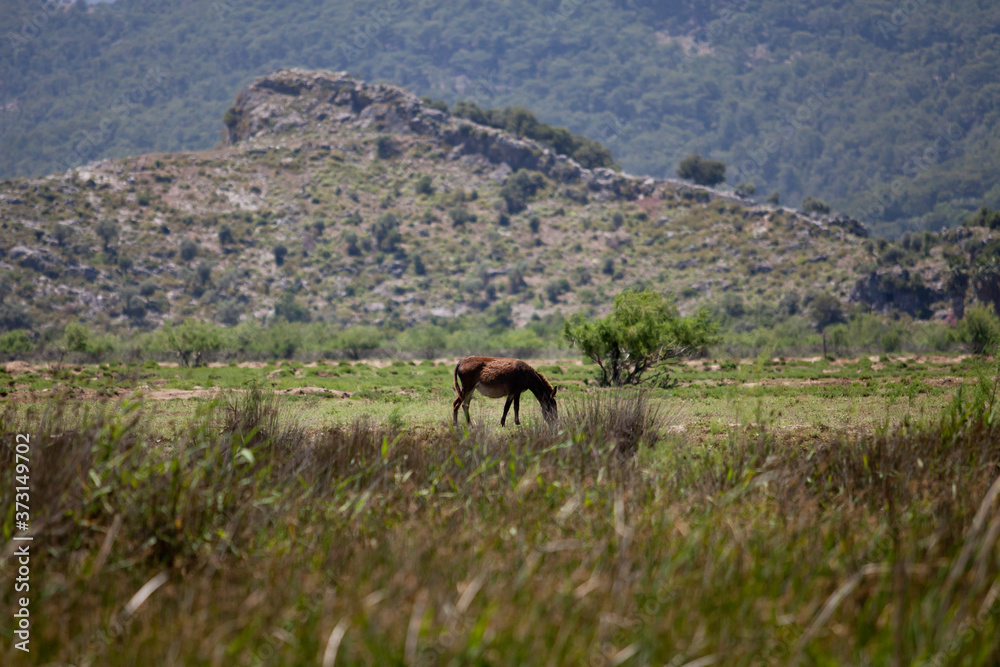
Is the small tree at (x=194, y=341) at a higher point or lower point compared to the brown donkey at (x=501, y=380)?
higher

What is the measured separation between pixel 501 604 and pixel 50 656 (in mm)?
2853

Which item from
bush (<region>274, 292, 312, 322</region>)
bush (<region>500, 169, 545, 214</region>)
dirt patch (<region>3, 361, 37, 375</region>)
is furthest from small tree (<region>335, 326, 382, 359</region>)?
bush (<region>500, 169, 545, 214</region>)

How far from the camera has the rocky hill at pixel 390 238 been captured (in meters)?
105

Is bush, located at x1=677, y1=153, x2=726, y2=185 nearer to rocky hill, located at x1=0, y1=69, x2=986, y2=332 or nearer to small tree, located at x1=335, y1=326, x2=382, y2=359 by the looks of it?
rocky hill, located at x1=0, y1=69, x2=986, y2=332

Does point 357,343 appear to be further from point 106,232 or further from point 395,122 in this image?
point 395,122

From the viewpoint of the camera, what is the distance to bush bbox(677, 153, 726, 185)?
16200 centimetres

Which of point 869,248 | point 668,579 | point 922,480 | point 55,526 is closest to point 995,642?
point 668,579

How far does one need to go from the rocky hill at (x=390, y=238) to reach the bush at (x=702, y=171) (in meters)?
16.3

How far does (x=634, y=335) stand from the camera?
2844cm

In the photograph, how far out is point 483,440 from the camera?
9.38 metres

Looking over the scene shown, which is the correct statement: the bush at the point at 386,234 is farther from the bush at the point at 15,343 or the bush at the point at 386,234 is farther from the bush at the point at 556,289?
the bush at the point at 15,343

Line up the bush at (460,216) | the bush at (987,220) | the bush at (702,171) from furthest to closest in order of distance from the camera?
the bush at (702,171)
the bush at (460,216)
the bush at (987,220)

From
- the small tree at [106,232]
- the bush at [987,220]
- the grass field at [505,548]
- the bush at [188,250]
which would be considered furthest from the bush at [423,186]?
the grass field at [505,548]

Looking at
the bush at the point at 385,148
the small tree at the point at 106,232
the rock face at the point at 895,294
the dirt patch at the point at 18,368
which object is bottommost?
the dirt patch at the point at 18,368
